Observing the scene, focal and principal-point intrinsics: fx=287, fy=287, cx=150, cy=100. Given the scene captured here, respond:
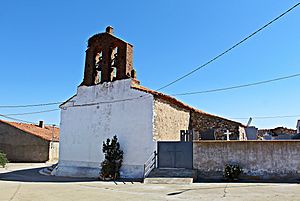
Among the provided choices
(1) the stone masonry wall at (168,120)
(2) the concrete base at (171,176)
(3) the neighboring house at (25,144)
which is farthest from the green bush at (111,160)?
(3) the neighboring house at (25,144)

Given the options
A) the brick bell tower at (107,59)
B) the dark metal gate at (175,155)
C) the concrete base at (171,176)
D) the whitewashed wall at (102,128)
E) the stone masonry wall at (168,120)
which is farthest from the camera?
the brick bell tower at (107,59)

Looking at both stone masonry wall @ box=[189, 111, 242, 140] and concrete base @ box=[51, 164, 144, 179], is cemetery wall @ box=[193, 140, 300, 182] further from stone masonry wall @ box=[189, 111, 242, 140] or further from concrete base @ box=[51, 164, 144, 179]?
stone masonry wall @ box=[189, 111, 242, 140]

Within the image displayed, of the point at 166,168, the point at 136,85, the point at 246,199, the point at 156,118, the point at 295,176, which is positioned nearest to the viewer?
the point at 246,199

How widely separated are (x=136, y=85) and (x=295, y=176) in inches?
387

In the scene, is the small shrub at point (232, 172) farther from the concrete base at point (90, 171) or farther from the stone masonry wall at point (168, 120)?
the concrete base at point (90, 171)

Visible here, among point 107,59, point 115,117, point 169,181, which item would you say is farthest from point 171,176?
point 107,59

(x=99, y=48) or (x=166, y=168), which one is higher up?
(x=99, y=48)

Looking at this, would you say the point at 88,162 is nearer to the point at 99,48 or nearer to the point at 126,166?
the point at 126,166

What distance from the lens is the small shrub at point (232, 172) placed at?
13.6m

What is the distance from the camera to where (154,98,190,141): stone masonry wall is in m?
16.7

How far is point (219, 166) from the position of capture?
47.4 ft

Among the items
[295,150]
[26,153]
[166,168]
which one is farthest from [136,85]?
[26,153]

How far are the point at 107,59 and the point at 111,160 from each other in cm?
657

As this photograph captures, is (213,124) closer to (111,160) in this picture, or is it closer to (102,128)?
(102,128)
